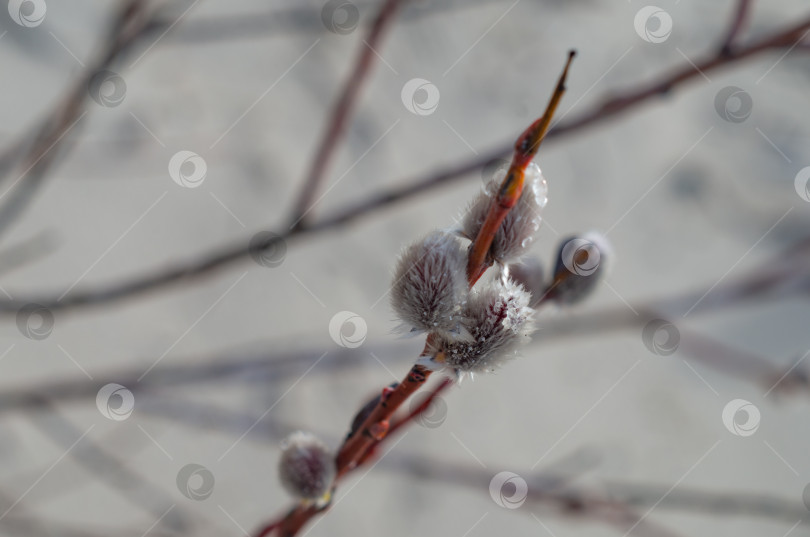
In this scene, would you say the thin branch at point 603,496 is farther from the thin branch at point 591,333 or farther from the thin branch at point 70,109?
the thin branch at point 70,109

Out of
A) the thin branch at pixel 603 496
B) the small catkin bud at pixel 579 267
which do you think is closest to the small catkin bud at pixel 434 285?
the small catkin bud at pixel 579 267

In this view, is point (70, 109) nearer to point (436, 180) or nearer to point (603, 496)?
point (436, 180)

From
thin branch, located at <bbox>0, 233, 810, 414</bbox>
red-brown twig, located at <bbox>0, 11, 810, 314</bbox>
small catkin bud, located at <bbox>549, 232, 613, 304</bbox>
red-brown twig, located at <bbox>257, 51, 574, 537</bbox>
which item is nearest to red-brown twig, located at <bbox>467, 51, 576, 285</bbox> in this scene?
red-brown twig, located at <bbox>257, 51, 574, 537</bbox>

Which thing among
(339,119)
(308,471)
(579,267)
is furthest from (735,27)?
(308,471)

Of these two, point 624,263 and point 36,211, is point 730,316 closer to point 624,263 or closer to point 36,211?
point 624,263

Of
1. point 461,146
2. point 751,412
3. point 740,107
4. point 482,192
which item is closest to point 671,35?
point 740,107
